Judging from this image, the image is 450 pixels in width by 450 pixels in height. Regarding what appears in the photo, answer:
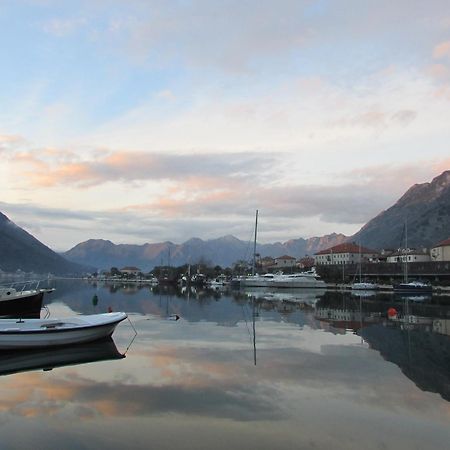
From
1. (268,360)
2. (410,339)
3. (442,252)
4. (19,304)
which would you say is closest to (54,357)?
(268,360)

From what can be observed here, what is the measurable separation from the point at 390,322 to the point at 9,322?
25.5m

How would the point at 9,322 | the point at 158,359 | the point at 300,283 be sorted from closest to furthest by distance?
the point at 158,359, the point at 9,322, the point at 300,283

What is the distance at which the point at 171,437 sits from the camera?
1070 centimetres

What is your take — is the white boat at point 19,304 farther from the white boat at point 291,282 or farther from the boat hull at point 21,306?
the white boat at point 291,282

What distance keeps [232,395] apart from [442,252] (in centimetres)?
13544

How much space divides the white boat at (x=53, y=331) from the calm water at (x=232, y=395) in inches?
32.2

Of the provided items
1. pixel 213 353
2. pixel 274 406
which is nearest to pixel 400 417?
pixel 274 406

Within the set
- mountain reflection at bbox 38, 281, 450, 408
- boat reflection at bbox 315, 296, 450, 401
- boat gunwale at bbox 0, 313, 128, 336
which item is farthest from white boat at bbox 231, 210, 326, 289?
boat gunwale at bbox 0, 313, 128, 336

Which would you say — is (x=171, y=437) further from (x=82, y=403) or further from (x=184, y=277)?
(x=184, y=277)

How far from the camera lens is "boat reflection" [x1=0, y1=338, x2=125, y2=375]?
1836cm

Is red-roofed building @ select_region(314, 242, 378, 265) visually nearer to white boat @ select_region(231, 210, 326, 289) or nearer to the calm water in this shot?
white boat @ select_region(231, 210, 326, 289)

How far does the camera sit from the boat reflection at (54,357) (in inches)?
723

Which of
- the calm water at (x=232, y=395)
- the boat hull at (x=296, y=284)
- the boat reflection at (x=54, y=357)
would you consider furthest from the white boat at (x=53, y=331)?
the boat hull at (x=296, y=284)

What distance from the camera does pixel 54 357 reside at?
2003cm
